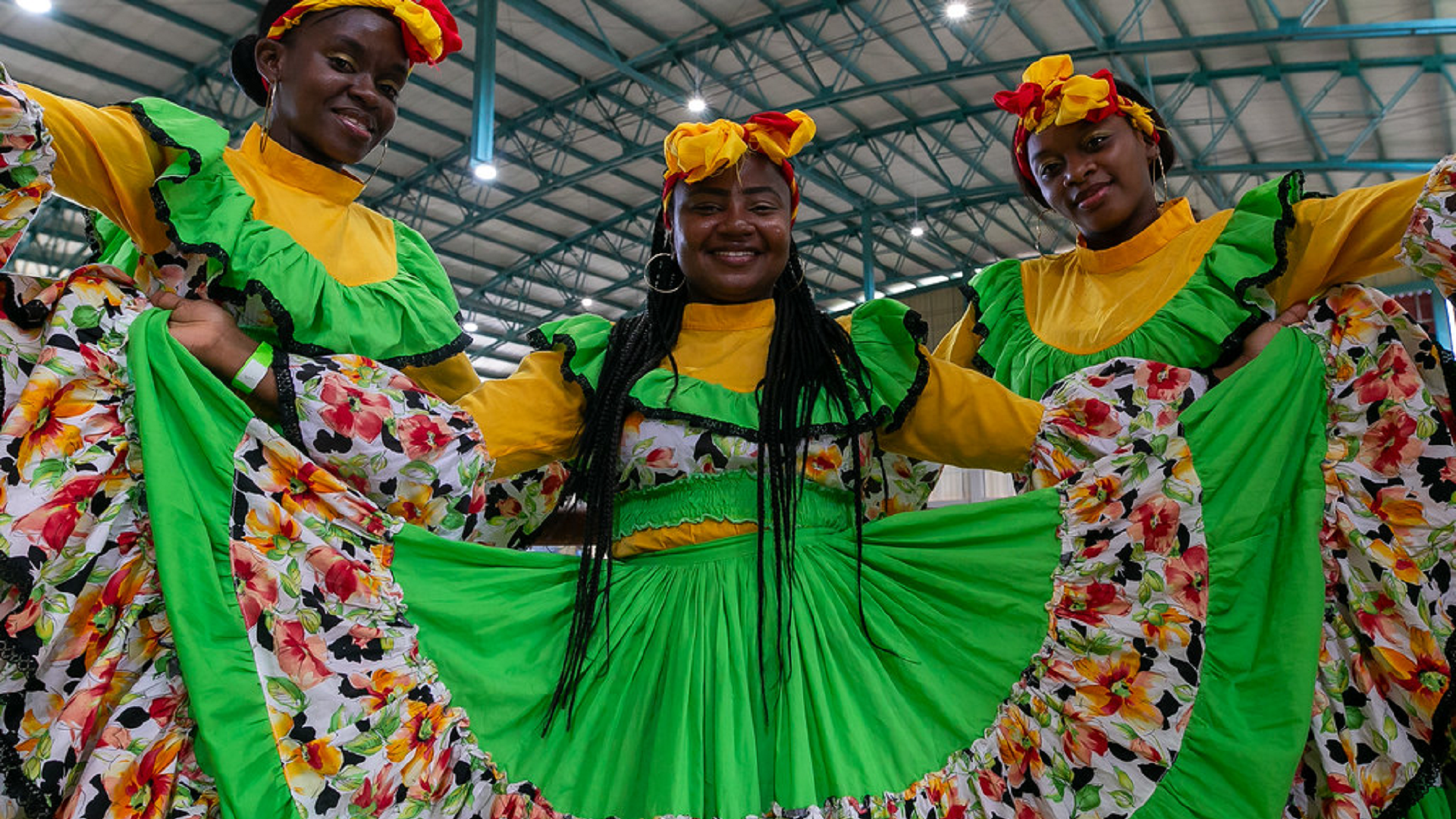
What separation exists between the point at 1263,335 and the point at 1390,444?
0.28 metres

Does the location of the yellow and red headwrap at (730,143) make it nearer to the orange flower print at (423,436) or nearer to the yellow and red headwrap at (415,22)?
the yellow and red headwrap at (415,22)

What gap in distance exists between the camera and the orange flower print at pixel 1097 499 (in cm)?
151

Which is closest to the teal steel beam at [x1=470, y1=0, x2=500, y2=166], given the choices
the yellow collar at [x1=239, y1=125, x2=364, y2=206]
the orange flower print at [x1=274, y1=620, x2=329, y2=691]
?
the yellow collar at [x1=239, y1=125, x2=364, y2=206]

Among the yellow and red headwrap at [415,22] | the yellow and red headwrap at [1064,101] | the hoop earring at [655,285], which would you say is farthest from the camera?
the yellow and red headwrap at [1064,101]

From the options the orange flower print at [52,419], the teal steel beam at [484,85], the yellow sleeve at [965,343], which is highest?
the teal steel beam at [484,85]

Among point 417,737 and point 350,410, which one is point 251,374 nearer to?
point 350,410

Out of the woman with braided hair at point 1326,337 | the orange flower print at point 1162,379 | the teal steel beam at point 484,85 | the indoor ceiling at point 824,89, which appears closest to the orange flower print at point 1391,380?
the woman with braided hair at point 1326,337

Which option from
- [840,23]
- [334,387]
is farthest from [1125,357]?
[840,23]

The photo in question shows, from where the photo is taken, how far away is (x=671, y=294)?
1.81 m

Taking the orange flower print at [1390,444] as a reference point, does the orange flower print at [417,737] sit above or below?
below

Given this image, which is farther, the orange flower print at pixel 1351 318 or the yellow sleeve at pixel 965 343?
the yellow sleeve at pixel 965 343

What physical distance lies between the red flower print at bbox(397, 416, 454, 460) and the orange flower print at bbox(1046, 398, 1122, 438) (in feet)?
3.12

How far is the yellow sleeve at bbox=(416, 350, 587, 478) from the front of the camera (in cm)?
158

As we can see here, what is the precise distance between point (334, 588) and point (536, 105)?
29.5 ft
